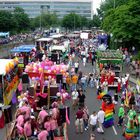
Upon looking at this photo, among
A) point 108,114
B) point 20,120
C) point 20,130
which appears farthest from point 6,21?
point 20,130

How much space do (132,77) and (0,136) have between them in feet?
62.6

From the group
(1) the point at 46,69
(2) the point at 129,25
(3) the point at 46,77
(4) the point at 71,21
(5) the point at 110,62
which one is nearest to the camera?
(3) the point at 46,77

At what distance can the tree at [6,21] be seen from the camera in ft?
267

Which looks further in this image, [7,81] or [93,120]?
[7,81]

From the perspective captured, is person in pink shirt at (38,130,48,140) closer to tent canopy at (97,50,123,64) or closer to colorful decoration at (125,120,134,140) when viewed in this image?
colorful decoration at (125,120,134,140)

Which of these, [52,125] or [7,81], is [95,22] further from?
[52,125]

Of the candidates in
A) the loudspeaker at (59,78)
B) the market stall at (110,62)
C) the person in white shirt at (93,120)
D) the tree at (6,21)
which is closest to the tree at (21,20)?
the tree at (6,21)

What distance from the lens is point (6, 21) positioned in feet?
272

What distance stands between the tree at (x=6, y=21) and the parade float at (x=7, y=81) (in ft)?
188

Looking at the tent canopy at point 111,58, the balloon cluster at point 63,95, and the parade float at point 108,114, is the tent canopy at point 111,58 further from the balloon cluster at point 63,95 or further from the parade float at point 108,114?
the parade float at point 108,114

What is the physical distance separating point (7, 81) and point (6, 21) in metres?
62.7

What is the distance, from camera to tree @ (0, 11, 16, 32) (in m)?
81.3

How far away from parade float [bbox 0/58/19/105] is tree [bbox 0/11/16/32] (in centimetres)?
5733

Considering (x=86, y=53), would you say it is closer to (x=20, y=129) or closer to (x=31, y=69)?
(x=31, y=69)
